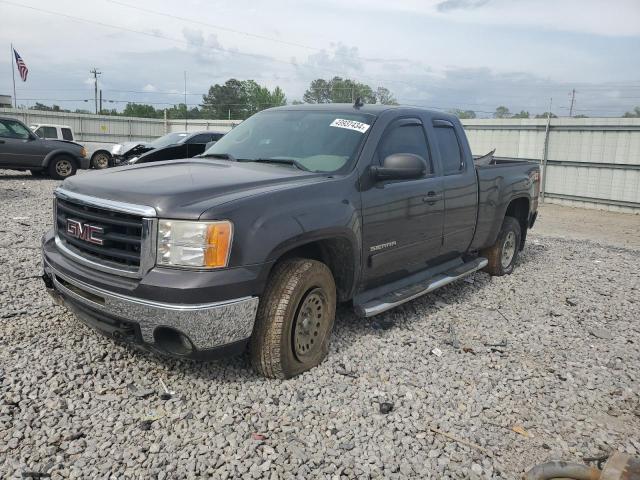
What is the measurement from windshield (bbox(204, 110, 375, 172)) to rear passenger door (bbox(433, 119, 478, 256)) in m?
1.11

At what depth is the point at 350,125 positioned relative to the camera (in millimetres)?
4324

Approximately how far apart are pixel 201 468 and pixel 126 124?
32.1m

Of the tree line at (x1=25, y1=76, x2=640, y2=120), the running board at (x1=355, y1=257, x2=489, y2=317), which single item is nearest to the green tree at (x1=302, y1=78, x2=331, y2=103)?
the tree line at (x1=25, y1=76, x2=640, y2=120)

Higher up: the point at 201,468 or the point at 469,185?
the point at 469,185

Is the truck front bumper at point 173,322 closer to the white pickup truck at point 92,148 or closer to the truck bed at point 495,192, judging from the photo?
the truck bed at point 495,192

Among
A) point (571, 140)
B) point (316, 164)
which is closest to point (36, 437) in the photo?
point (316, 164)

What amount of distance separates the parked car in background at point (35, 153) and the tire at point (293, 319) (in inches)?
514

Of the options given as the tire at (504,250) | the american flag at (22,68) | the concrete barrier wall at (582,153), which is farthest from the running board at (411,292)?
the american flag at (22,68)

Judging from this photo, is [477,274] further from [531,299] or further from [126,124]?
[126,124]

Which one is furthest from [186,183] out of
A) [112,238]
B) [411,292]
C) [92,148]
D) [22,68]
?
[22,68]

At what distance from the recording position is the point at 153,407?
10.4 feet

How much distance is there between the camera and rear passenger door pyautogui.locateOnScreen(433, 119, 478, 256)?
5031mm

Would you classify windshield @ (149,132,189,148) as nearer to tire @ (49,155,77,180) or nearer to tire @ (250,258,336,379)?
tire @ (49,155,77,180)

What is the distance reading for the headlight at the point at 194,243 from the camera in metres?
2.97
